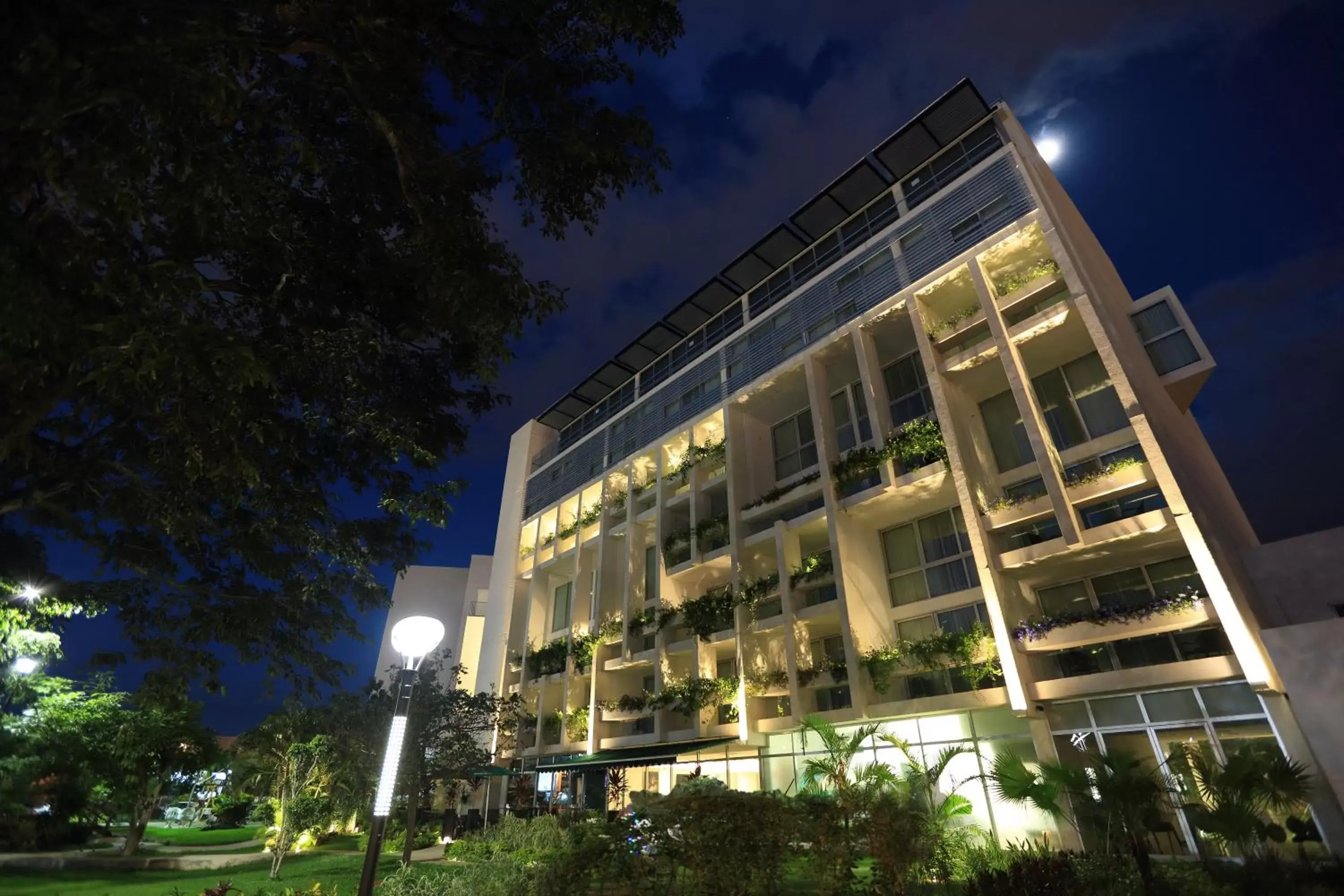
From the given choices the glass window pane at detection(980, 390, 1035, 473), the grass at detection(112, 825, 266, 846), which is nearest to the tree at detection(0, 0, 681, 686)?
the glass window pane at detection(980, 390, 1035, 473)

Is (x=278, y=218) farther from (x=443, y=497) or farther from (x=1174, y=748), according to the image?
(x=1174, y=748)

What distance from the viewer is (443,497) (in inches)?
401

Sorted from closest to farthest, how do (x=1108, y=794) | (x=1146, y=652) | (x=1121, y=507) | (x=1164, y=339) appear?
1. (x=1108, y=794)
2. (x=1146, y=652)
3. (x=1121, y=507)
4. (x=1164, y=339)

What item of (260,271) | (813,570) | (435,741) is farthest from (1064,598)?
(435,741)

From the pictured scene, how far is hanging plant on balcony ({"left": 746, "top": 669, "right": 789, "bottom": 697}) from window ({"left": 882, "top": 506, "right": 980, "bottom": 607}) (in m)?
4.20

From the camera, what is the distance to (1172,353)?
18016 millimetres

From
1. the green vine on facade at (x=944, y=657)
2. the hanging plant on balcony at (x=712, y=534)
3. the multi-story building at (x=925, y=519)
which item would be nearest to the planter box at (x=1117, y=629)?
the multi-story building at (x=925, y=519)

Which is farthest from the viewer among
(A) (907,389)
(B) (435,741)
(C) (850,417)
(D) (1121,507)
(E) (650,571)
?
(E) (650,571)

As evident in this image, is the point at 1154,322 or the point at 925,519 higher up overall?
the point at 1154,322

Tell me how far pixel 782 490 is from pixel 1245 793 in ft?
44.9

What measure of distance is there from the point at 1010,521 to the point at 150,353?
1696 centimetres

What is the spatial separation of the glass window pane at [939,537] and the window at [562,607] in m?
18.9

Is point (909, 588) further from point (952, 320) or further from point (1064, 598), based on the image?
point (952, 320)

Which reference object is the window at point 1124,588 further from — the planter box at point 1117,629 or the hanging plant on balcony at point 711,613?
the hanging plant on balcony at point 711,613
